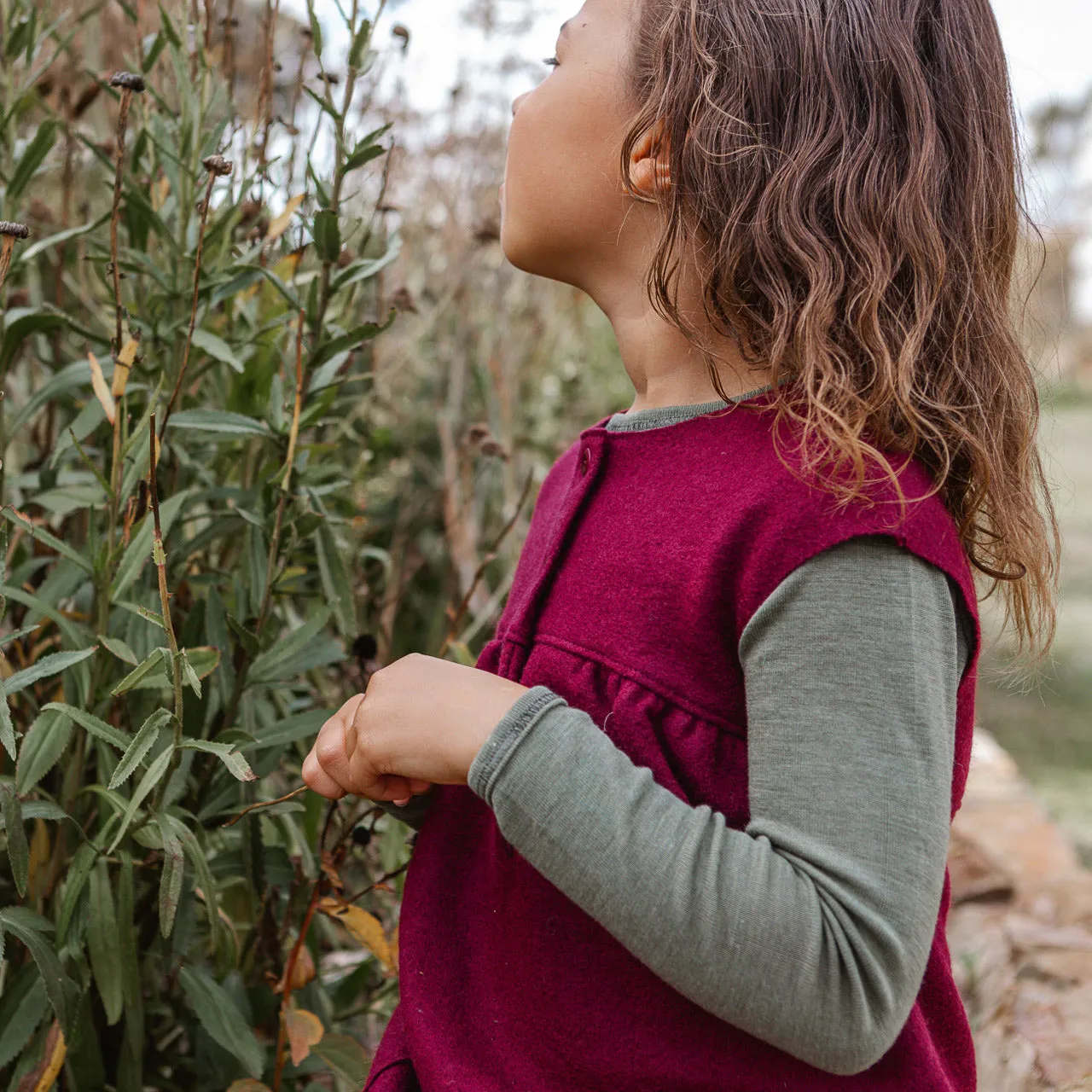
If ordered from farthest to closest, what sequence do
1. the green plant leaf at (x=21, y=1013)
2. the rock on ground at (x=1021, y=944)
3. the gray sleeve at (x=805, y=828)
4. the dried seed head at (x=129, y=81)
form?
the rock on ground at (x=1021, y=944) < the green plant leaf at (x=21, y=1013) < the dried seed head at (x=129, y=81) < the gray sleeve at (x=805, y=828)

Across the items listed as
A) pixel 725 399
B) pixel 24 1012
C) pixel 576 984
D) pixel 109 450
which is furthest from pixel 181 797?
pixel 725 399

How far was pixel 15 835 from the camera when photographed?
0.92m

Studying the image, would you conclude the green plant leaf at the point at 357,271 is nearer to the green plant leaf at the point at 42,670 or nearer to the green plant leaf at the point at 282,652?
the green plant leaf at the point at 282,652

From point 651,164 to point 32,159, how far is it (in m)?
0.67

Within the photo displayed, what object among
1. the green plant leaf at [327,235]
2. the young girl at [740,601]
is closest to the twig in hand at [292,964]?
the young girl at [740,601]

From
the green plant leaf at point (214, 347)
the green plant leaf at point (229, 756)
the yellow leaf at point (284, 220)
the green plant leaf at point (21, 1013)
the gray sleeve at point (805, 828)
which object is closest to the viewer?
the gray sleeve at point (805, 828)

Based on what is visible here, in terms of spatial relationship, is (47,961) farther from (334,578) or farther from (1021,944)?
(1021,944)

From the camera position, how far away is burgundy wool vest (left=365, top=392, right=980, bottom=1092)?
2.77 feet

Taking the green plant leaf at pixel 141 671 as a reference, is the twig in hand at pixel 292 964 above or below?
below

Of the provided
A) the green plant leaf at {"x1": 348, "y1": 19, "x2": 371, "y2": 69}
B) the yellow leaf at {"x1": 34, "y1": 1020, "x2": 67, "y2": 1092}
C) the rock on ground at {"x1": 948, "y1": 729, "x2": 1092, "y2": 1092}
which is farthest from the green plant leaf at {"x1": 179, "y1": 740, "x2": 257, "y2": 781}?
the rock on ground at {"x1": 948, "y1": 729, "x2": 1092, "y2": 1092}

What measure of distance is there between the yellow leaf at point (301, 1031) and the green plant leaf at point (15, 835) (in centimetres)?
36

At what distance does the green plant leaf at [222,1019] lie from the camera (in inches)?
44.4

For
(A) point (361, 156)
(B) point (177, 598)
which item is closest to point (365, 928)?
(B) point (177, 598)

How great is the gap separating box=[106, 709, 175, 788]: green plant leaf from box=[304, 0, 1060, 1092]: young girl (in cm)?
15
